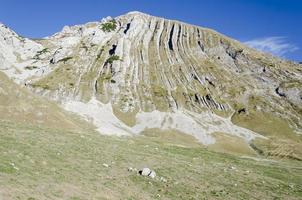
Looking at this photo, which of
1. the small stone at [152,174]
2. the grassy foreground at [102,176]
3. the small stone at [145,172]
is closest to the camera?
the grassy foreground at [102,176]

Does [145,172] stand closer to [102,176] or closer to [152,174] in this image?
[152,174]

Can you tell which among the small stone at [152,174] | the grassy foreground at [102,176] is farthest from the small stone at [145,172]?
the grassy foreground at [102,176]

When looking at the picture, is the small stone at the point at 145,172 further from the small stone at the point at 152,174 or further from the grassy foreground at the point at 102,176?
the grassy foreground at the point at 102,176

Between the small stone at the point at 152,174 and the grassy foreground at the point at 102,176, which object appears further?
the small stone at the point at 152,174

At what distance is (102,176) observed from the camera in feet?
129

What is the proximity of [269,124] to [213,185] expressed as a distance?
6315 inches

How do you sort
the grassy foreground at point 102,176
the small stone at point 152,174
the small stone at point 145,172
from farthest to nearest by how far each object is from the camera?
1. the small stone at point 145,172
2. the small stone at point 152,174
3. the grassy foreground at point 102,176

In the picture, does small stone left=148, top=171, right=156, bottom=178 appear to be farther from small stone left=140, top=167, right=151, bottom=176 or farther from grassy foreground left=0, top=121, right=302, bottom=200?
grassy foreground left=0, top=121, right=302, bottom=200

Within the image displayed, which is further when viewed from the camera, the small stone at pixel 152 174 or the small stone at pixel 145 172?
the small stone at pixel 145 172

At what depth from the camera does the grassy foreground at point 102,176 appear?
3300 centimetres

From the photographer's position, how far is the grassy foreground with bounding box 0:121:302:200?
33000mm

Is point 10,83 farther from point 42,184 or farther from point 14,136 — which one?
point 42,184

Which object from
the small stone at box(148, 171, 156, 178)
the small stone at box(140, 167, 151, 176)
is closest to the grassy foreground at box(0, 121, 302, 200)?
the small stone at box(148, 171, 156, 178)

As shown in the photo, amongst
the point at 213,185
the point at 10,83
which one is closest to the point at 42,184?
the point at 213,185
